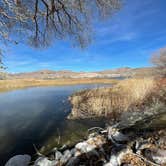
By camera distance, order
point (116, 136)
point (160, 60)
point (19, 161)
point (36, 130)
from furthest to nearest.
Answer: point (160, 60), point (36, 130), point (19, 161), point (116, 136)

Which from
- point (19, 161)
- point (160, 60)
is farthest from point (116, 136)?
point (160, 60)

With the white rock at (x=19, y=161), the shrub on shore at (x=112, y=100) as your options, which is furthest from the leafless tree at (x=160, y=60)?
the white rock at (x=19, y=161)

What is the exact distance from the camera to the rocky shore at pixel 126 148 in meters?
3.07

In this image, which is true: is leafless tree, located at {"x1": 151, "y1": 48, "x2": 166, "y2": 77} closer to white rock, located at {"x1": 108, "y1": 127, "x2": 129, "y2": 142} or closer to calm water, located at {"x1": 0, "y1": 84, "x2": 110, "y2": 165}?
calm water, located at {"x1": 0, "y1": 84, "x2": 110, "y2": 165}

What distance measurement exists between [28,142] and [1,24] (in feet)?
14.7

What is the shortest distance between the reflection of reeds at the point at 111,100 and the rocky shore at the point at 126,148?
627 cm

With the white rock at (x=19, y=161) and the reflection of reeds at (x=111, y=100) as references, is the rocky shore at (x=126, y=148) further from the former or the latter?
the reflection of reeds at (x=111, y=100)

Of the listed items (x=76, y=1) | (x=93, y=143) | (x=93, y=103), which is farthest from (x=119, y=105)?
(x=93, y=143)

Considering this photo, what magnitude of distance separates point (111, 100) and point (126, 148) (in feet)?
26.1

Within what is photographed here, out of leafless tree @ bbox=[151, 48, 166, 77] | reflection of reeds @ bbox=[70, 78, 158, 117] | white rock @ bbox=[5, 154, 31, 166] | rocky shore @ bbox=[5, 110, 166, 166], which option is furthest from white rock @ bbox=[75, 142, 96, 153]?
leafless tree @ bbox=[151, 48, 166, 77]

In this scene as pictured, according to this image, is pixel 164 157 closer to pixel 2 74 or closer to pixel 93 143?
pixel 93 143

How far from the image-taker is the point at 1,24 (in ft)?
19.0

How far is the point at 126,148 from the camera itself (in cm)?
336

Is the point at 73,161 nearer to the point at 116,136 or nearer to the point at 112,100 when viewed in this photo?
the point at 116,136
